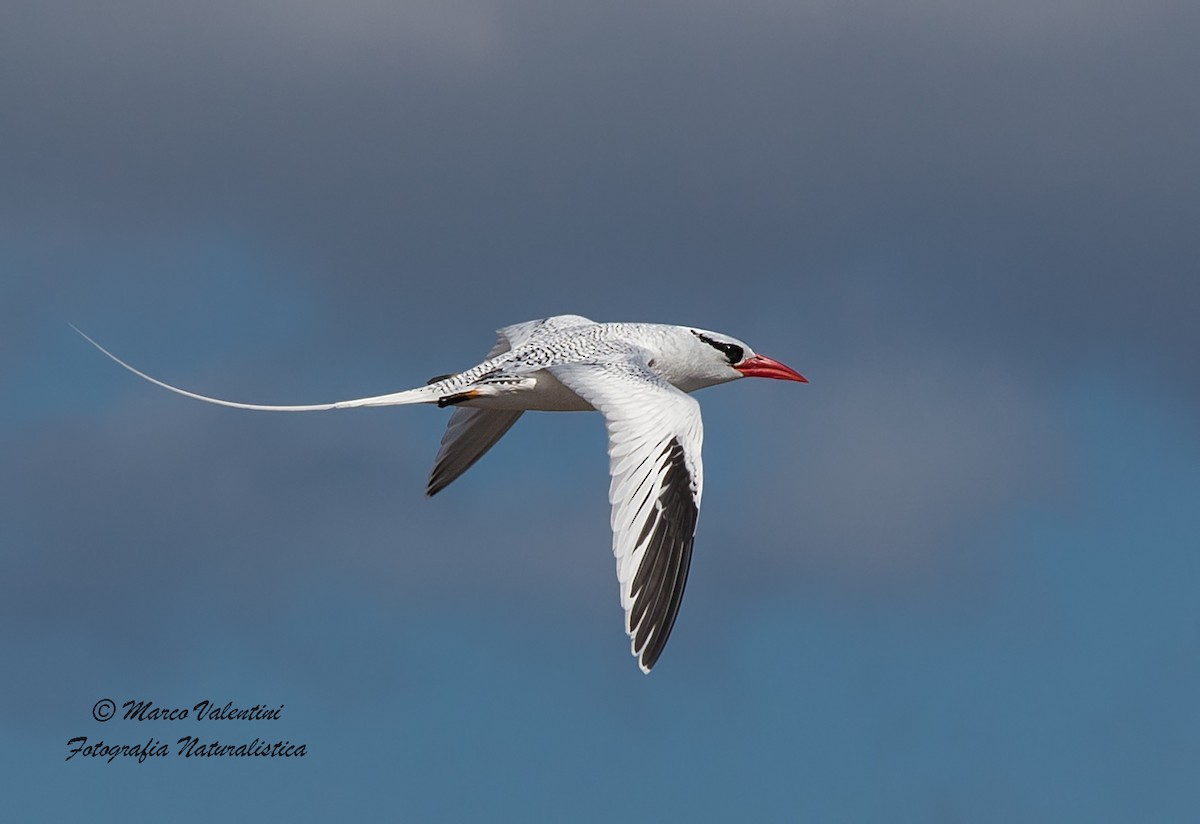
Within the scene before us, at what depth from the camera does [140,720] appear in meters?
18.4

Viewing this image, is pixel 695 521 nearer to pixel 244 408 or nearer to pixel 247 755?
pixel 244 408

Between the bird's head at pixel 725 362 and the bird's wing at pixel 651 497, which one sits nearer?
the bird's wing at pixel 651 497

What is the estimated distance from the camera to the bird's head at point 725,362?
67.4 feet

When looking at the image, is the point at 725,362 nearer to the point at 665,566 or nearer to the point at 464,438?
the point at 464,438

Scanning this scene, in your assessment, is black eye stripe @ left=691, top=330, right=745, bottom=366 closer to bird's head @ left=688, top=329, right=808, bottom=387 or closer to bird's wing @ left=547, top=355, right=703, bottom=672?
bird's head @ left=688, top=329, right=808, bottom=387

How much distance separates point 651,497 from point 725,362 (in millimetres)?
5860

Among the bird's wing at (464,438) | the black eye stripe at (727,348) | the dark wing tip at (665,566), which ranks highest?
the black eye stripe at (727,348)

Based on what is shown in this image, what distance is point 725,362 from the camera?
2092cm

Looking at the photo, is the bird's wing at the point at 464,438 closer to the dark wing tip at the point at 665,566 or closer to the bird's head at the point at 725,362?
the bird's head at the point at 725,362

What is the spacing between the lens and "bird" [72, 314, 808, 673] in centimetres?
1503

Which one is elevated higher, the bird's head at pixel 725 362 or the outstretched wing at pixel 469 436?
the bird's head at pixel 725 362

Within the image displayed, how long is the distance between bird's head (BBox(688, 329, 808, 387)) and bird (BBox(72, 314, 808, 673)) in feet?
0.04

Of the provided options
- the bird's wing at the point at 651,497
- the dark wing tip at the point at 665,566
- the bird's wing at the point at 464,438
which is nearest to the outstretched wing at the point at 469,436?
the bird's wing at the point at 464,438

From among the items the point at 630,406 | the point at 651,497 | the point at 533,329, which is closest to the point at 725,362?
the point at 533,329
